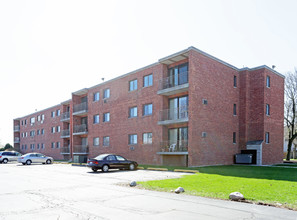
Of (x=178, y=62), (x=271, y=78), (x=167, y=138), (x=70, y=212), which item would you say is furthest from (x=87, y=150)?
(x=70, y=212)

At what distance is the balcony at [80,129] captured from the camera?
3603 centimetres

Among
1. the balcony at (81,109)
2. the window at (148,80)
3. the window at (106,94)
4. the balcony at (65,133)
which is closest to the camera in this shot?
the window at (148,80)

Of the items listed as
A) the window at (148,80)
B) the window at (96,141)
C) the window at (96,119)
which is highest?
the window at (148,80)

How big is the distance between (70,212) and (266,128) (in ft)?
79.2

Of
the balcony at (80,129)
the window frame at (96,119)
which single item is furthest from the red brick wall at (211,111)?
the balcony at (80,129)

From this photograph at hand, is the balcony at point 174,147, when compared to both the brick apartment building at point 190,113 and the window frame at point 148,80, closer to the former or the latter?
the brick apartment building at point 190,113

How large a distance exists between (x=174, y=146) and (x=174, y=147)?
0.09 metres

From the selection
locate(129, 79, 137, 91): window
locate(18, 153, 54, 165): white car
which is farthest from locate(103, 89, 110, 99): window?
locate(18, 153, 54, 165): white car

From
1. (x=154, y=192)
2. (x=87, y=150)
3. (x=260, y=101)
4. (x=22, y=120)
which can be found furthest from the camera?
(x=22, y=120)

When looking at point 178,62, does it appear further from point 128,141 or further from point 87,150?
point 87,150

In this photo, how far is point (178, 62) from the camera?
2477 centimetres

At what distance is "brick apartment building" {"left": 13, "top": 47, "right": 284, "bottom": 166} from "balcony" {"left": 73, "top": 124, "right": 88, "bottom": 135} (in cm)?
201

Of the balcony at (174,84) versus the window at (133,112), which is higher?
the balcony at (174,84)

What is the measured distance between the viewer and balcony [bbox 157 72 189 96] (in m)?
22.8
